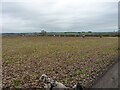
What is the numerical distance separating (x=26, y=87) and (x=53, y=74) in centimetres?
180

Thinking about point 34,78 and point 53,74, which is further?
point 53,74

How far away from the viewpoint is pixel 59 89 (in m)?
4.74

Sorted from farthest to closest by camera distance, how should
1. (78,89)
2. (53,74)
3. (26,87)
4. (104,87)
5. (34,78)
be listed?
(53,74)
(34,78)
(26,87)
(78,89)
(104,87)

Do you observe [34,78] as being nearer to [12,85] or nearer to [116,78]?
[12,85]

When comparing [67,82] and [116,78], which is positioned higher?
[116,78]

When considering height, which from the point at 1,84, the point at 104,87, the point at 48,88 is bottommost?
the point at 1,84

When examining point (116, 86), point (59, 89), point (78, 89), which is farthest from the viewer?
point (59, 89)

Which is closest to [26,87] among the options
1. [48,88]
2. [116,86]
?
[48,88]

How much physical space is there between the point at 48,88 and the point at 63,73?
9.60ft

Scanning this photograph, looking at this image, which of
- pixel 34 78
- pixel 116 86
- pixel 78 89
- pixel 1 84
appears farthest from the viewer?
pixel 34 78

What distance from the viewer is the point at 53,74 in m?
7.63

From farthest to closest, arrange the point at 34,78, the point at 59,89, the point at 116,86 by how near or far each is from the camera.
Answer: the point at 34,78, the point at 59,89, the point at 116,86

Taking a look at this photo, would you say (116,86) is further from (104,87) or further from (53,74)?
(53,74)

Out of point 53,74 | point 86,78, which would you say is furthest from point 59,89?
point 53,74
